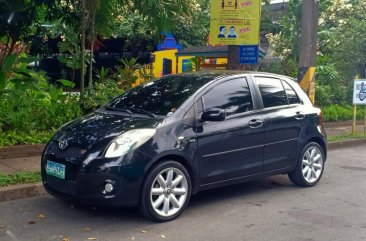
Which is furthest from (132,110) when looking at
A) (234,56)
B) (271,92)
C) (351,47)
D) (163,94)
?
(351,47)

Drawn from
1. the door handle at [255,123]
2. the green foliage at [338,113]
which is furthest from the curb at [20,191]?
the green foliage at [338,113]

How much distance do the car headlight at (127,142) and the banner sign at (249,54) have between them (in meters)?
4.94

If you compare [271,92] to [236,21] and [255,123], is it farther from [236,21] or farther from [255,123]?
[236,21]

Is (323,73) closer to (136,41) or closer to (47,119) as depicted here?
(136,41)

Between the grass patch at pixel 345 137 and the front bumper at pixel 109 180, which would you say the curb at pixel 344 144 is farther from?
the front bumper at pixel 109 180

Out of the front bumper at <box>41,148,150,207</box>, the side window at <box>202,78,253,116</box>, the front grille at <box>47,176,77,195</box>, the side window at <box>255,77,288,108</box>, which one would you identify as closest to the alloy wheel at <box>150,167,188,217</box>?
the front bumper at <box>41,148,150,207</box>

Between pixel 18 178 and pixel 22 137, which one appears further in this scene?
pixel 22 137

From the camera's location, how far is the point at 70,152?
547 cm

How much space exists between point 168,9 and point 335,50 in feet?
32.4

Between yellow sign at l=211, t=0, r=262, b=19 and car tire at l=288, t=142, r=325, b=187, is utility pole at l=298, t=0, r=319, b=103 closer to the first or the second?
yellow sign at l=211, t=0, r=262, b=19

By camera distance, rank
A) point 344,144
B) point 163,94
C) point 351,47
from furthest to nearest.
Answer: point 351,47, point 344,144, point 163,94

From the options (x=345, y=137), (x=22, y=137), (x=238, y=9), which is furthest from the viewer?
(x=345, y=137)

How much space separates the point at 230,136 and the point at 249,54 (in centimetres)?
429

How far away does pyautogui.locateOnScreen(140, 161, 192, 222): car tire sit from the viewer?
5.35m
